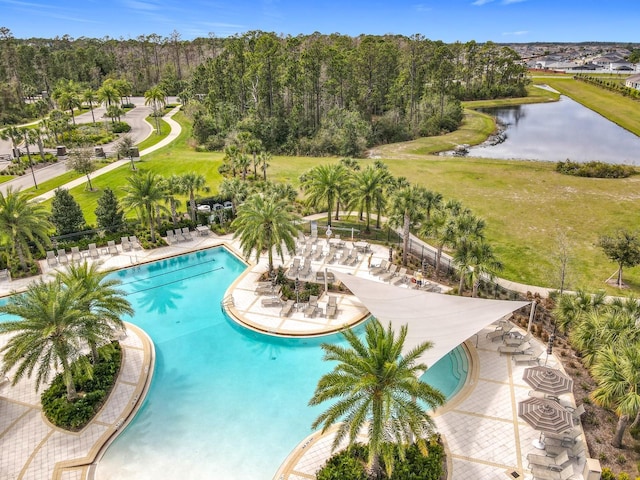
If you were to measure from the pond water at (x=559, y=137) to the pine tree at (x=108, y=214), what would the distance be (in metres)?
54.9

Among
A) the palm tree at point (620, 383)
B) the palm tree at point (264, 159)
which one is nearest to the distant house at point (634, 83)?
the palm tree at point (264, 159)

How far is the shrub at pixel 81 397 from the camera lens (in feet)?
60.5

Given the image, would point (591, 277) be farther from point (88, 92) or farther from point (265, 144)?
point (88, 92)

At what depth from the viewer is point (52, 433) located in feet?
59.8

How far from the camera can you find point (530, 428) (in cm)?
1814

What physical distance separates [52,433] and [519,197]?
45662 mm

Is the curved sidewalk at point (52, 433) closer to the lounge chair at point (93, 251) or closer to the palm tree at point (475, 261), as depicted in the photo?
the lounge chair at point (93, 251)

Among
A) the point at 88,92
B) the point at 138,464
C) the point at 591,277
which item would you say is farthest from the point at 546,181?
the point at 88,92

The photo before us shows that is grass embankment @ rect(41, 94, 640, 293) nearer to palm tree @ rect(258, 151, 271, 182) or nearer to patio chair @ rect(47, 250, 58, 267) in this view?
palm tree @ rect(258, 151, 271, 182)

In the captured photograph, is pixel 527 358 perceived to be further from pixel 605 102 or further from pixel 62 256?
pixel 605 102

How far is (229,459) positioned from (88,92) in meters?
91.1

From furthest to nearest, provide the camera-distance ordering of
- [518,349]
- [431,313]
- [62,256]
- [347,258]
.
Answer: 1. [62,256]
2. [347,258]
3. [518,349]
4. [431,313]

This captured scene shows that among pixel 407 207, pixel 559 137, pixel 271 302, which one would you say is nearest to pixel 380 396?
pixel 271 302

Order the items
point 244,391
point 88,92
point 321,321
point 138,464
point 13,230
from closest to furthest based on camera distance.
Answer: point 138,464
point 244,391
point 321,321
point 13,230
point 88,92
